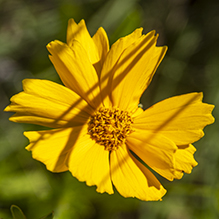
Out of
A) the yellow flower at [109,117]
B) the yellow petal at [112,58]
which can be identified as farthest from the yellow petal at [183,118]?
the yellow petal at [112,58]

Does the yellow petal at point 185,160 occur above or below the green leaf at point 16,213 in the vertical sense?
below

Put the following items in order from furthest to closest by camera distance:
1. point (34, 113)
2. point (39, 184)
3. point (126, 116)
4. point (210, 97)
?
point (210, 97) → point (39, 184) → point (126, 116) → point (34, 113)

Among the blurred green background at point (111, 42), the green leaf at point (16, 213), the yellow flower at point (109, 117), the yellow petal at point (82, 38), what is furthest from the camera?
the blurred green background at point (111, 42)

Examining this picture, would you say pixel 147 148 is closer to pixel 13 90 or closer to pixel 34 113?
pixel 34 113

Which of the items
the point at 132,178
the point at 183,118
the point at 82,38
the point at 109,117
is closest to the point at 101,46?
the point at 82,38

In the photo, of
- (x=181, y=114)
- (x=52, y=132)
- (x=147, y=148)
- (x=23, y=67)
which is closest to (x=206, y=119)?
(x=181, y=114)

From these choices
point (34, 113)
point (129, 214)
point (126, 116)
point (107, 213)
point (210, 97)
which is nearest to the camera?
point (34, 113)

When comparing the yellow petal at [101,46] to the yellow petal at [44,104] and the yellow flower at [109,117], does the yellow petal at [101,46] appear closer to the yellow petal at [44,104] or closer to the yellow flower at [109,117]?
the yellow flower at [109,117]

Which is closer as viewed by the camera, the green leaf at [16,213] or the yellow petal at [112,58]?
the green leaf at [16,213]
